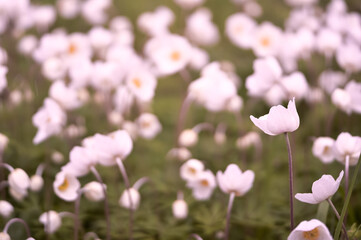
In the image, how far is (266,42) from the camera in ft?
8.84

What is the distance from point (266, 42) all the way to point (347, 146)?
4.20 ft

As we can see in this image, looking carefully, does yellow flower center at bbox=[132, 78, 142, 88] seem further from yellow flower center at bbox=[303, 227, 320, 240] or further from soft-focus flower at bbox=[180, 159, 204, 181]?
yellow flower center at bbox=[303, 227, 320, 240]

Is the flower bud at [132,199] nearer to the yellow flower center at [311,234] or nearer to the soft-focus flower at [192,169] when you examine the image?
the soft-focus flower at [192,169]

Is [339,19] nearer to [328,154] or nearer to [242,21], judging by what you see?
[242,21]

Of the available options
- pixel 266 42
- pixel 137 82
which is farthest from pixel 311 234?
pixel 266 42

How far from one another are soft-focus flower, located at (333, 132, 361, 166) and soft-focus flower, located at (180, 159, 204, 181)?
54 centimetres

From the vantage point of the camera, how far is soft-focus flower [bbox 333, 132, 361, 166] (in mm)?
1538

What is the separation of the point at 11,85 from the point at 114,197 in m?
1.33

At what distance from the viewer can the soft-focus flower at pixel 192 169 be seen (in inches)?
71.6

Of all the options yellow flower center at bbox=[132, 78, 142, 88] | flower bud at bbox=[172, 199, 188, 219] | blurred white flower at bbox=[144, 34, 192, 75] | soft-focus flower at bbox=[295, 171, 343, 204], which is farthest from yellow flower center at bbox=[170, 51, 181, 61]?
soft-focus flower at bbox=[295, 171, 343, 204]

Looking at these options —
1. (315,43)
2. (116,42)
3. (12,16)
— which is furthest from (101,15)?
(315,43)

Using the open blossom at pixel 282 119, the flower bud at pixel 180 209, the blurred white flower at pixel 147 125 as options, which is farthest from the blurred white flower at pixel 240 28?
the open blossom at pixel 282 119

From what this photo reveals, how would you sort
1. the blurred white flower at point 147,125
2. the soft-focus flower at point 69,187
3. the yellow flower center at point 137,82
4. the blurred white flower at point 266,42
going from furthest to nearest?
the blurred white flower at point 266,42 < the blurred white flower at point 147,125 < the yellow flower center at point 137,82 < the soft-focus flower at point 69,187

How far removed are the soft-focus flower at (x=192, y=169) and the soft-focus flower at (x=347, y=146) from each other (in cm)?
54
